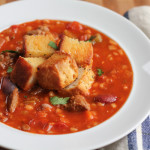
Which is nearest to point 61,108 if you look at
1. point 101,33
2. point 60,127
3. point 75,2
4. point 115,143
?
point 60,127

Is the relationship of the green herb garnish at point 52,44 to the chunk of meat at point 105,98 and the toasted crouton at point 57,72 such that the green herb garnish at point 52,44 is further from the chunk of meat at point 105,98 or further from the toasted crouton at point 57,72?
the chunk of meat at point 105,98

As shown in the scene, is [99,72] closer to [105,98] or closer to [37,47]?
[105,98]

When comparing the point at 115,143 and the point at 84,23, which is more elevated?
the point at 84,23

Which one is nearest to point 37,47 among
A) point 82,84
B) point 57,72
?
point 57,72

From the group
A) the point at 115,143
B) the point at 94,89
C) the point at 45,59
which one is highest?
the point at 45,59

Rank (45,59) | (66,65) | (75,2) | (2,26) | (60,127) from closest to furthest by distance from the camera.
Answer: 1. (60,127)
2. (66,65)
3. (45,59)
4. (2,26)
5. (75,2)

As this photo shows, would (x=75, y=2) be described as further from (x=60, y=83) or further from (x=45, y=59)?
(x=60, y=83)
